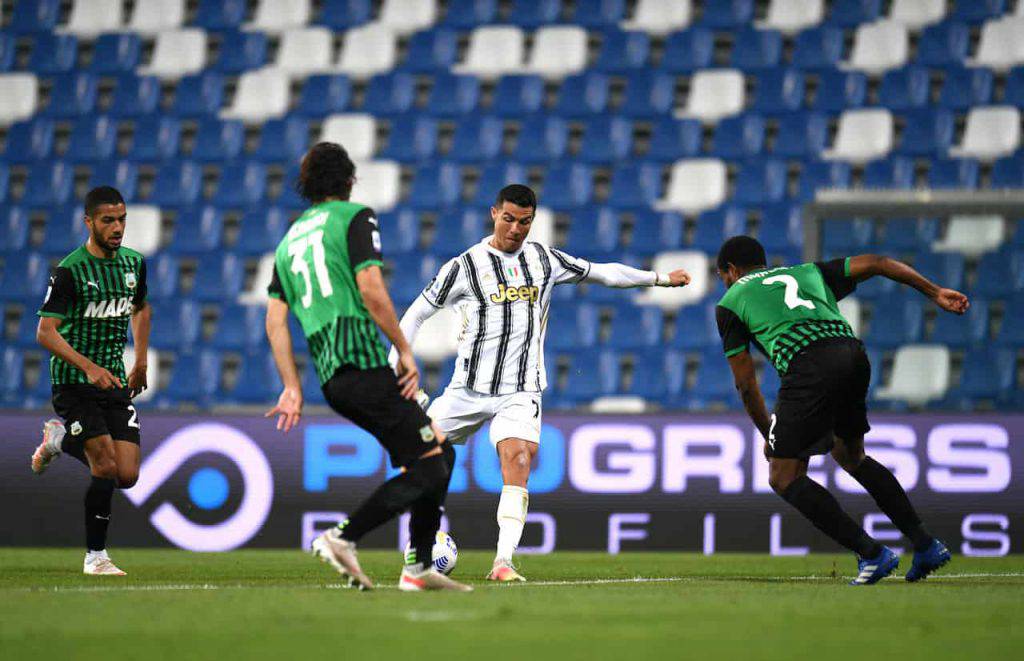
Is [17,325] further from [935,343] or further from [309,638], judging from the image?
[309,638]

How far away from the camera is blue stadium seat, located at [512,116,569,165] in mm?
15609

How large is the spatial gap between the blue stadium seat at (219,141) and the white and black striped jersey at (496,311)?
9.58 m

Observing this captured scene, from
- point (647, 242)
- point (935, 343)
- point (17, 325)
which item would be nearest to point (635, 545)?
point (935, 343)

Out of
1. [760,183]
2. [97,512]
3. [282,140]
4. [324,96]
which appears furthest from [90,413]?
[324,96]

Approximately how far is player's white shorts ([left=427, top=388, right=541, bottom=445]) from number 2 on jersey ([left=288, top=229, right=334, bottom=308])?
5.69 ft

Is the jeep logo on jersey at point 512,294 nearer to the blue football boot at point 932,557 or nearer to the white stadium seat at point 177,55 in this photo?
the blue football boot at point 932,557

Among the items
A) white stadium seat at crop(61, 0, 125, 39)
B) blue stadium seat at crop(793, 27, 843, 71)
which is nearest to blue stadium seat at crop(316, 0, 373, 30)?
white stadium seat at crop(61, 0, 125, 39)

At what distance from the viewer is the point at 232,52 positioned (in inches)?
675

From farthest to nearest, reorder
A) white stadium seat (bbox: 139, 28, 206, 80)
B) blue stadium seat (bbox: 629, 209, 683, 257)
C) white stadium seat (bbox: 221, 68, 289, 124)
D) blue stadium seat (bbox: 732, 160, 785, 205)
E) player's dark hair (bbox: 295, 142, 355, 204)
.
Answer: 1. white stadium seat (bbox: 139, 28, 206, 80)
2. white stadium seat (bbox: 221, 68, 289, 124)
3. blue stadium seat (bbox: 732, 160, 785, 205)
4. blue stadium seat (bbox: 629, 209, 683, 257)
5. player's dark hair (bbox: 295, 142, 355, 204)

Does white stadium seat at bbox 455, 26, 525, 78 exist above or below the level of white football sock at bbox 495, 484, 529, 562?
above

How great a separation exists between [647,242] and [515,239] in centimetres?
779

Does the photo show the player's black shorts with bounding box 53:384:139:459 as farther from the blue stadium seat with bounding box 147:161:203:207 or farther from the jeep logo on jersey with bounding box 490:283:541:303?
the blue stadium seat with bounding box 147:161:203:207

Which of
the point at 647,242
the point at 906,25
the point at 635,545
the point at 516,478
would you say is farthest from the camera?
the point at 906,25

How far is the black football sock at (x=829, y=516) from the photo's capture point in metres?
6.43
